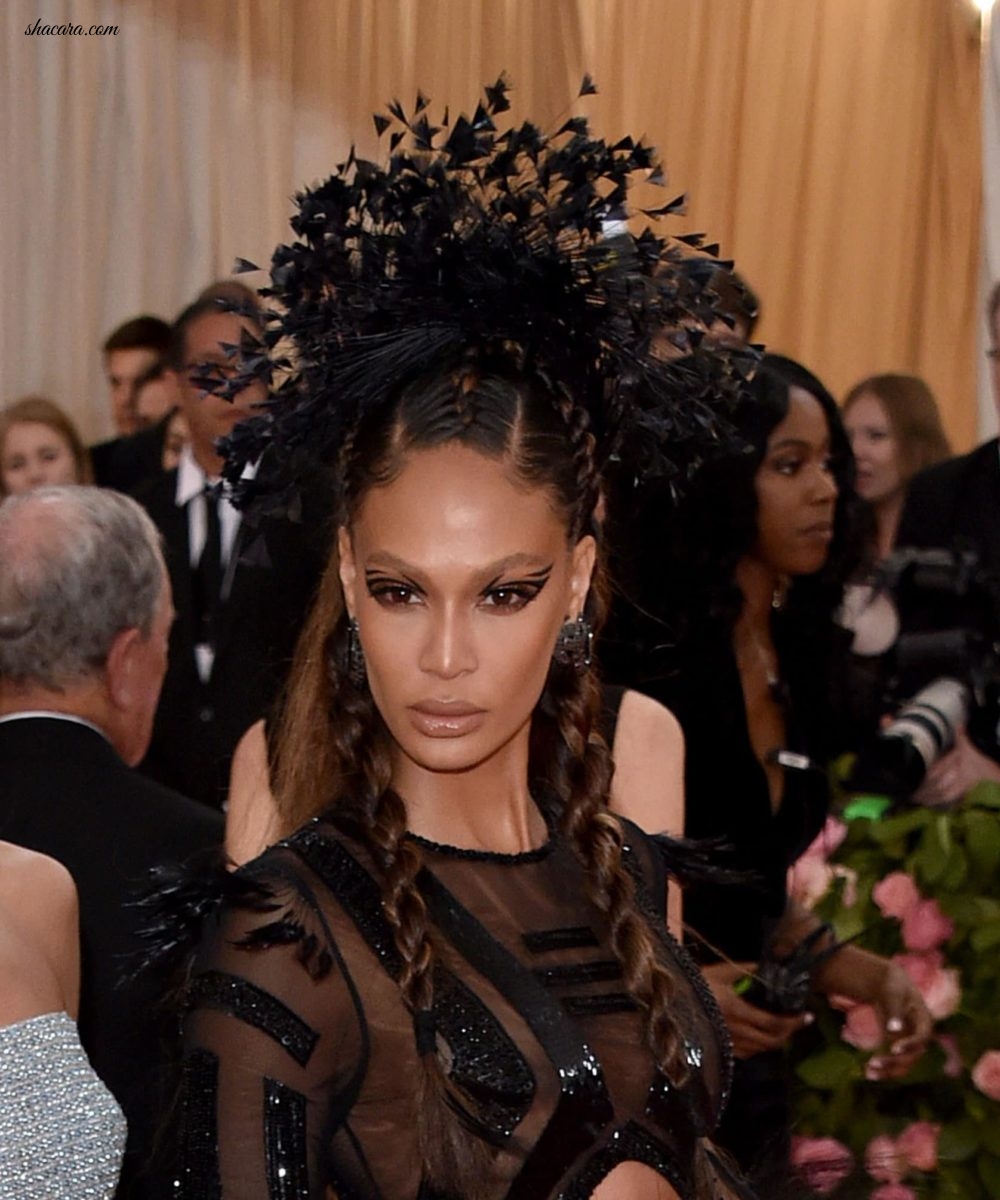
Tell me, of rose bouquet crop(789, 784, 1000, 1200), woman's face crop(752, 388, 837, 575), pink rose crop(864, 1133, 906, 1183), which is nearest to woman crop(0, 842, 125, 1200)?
pink rose crop(864, 1133, 906, 1183)

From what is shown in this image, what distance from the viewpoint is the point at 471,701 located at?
5.28 feet

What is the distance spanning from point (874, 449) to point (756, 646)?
2.43m

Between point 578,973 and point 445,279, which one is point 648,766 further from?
point 445,279

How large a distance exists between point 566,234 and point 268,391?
280 mm

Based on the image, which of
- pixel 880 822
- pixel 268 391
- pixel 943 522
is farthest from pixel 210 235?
pixel 268 391

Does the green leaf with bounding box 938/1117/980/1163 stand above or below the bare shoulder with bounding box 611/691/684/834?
below

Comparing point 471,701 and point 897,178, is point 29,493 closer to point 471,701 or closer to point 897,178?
point 471,701

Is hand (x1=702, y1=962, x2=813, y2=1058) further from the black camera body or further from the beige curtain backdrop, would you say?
the beige curtain backdrop

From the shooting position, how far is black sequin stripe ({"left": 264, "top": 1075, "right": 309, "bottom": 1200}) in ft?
4.72

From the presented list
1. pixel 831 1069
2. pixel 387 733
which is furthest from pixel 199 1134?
pixel 831 1069

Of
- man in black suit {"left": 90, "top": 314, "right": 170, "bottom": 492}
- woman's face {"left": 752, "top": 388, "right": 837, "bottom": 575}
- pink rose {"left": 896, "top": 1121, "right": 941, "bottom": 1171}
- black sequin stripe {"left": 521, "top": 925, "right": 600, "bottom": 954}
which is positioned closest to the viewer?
black sequin stripe {"left": 521, "top": 925, "right": 600, "bottom": 954}

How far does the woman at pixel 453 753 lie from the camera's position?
1.50 m

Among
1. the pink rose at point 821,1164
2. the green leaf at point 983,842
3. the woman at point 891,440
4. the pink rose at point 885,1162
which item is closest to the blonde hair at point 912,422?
the woman at point 891,440

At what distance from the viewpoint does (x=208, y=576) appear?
4.28 metres
